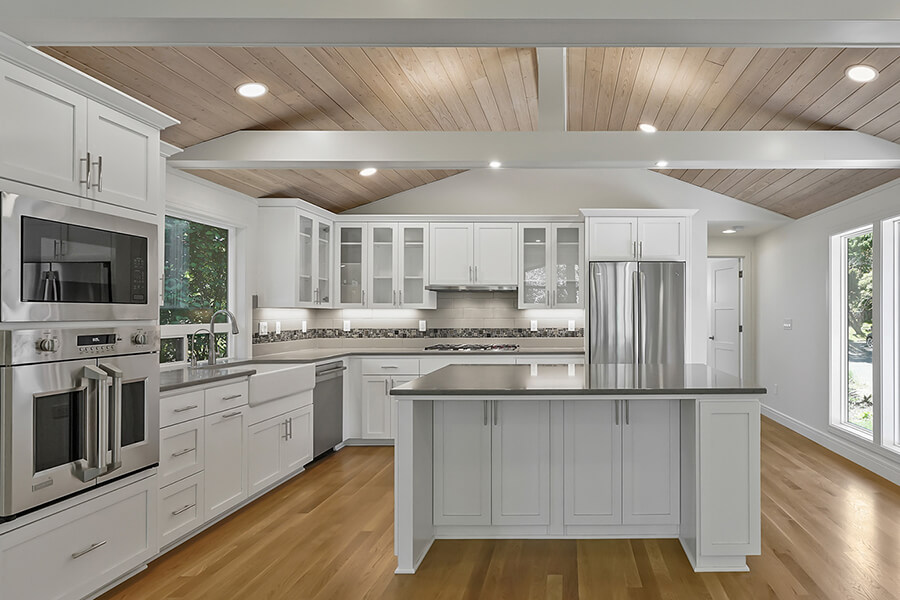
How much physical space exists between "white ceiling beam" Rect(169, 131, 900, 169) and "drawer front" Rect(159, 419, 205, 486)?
5.86ft

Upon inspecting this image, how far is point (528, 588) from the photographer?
2.81 meters

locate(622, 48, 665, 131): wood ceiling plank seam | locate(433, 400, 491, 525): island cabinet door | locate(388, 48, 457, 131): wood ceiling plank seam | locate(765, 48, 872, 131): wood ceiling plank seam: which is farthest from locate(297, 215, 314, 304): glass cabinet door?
locate(765, 48, 872, 131): wood ceiling plank seam

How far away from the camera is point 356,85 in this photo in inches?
155

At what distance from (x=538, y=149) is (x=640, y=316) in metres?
2.37

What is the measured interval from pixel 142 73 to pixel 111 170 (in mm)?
631

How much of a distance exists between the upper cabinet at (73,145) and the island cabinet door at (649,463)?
2.70 m

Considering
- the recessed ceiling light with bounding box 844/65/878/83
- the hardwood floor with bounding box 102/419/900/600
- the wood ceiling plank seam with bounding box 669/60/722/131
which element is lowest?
the hardwood floor with bounding box 102/419/900/600

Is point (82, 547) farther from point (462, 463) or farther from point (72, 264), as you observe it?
point (462, 463)

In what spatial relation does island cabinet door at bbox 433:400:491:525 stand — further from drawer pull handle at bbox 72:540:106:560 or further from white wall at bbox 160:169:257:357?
white wall at bbox 160:169:257:357

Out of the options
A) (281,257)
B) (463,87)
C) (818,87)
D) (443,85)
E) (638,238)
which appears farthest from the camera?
(638,238)

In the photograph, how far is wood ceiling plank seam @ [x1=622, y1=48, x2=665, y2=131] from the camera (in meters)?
4.02

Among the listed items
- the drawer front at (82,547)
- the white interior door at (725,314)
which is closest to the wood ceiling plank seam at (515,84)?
the drawer front at (82,547)

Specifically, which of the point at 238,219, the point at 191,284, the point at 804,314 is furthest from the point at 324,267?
the point at 804,314

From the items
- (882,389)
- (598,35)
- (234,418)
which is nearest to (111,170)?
(234,418)
